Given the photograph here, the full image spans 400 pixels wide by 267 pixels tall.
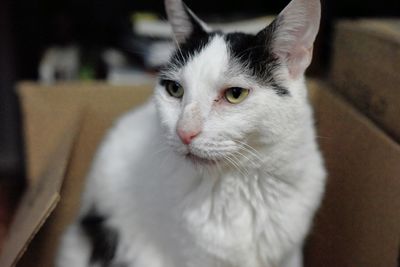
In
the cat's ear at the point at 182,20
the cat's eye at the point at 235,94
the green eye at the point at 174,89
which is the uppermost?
the cat's ear at the point at 182,20

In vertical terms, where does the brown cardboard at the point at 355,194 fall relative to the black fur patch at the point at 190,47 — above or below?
below

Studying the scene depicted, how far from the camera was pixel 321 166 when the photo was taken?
103 cm

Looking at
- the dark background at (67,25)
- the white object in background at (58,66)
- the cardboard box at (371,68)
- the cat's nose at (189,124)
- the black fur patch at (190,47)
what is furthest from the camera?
the dark background at (67,25)

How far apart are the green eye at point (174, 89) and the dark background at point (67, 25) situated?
2.98 ft

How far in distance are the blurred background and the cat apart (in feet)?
2.05

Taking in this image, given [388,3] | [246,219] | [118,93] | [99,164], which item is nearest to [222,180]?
[246,219]

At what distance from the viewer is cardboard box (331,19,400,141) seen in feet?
3.25

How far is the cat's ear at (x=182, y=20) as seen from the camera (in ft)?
2.93

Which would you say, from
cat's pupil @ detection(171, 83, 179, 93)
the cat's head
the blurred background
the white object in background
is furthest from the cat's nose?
the white object in background

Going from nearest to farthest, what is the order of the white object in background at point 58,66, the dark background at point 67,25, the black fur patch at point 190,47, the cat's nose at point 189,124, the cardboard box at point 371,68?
1. the cat's nose at point 189,124
2. the black fur patch at point 190,47
3. the cardboard box at point 371,68
4. the white object in background at point 58,66
5. the dark background at point 67,25

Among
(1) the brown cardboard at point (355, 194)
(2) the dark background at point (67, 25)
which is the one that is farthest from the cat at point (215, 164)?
(2) the dark background at point (67, 25)

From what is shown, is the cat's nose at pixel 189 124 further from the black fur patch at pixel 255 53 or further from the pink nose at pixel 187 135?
the black fur patch at pixel 255 53

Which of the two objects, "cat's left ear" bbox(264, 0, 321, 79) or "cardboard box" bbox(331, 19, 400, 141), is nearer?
"cat's left ear" bbox(264, 0, 321, 79)

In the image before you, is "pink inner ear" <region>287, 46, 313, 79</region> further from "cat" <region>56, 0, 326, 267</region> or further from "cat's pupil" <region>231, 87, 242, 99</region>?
"cat's pupil" <region>231, 87, 242, 99</region>
